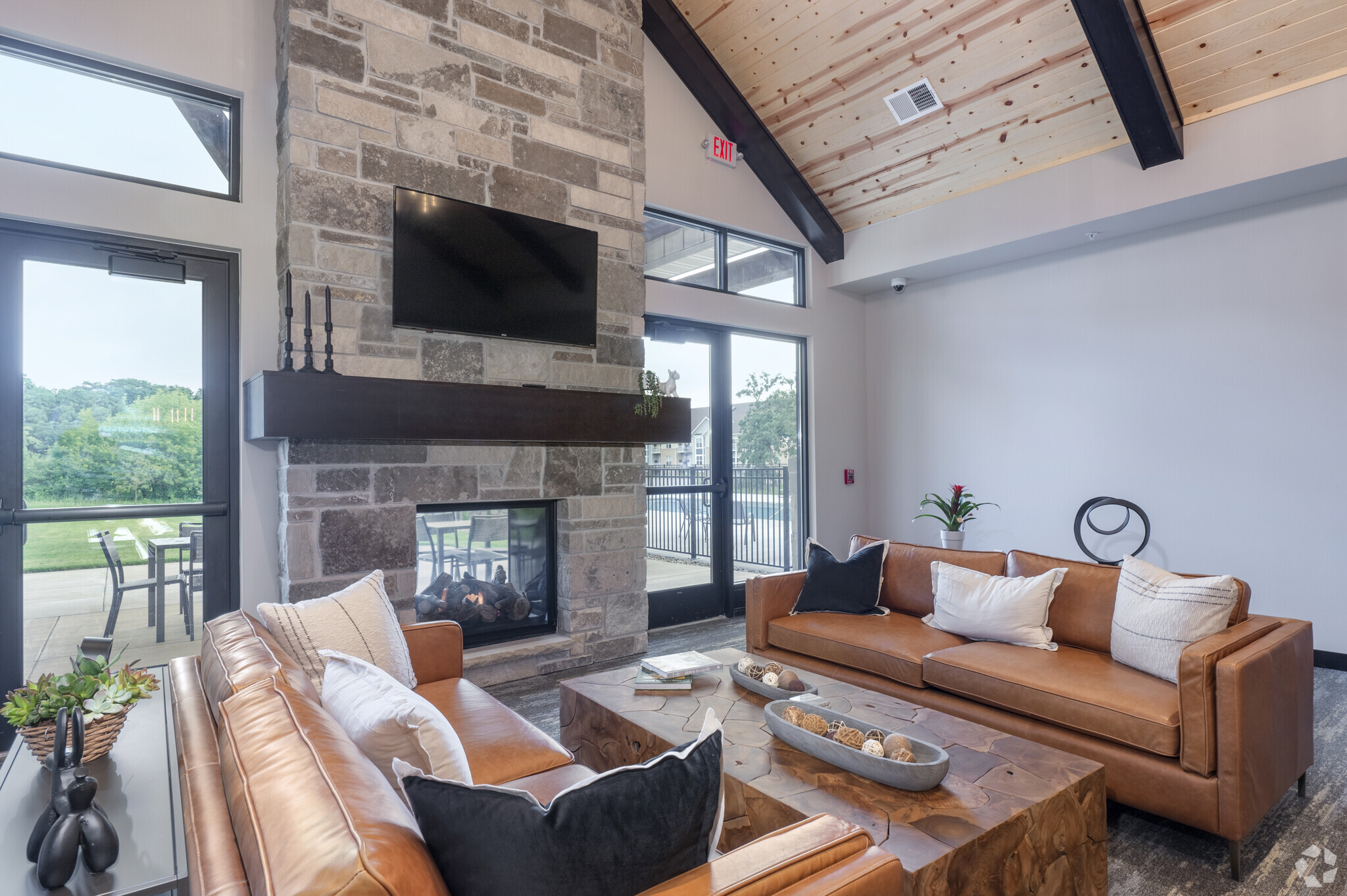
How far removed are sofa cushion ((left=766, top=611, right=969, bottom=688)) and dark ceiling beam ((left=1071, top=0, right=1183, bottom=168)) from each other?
269cm

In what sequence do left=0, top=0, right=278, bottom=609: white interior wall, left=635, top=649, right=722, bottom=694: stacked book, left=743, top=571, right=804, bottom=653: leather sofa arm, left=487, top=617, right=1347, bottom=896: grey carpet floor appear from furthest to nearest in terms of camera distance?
left=743, top=571, right=804, bottom=653: leather sofa arm, left=0, top=0, right=278, bottom=609: white interior wall, left=635, top=649, right=722, bottom=694: stacked book, left=487, top=617, right=1347, bottom=896: grey carpet floor

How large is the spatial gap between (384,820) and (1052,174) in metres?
5.02

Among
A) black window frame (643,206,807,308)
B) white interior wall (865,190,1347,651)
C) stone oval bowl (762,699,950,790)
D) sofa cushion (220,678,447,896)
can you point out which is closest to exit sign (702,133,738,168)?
black window frame (643,206,807,308)

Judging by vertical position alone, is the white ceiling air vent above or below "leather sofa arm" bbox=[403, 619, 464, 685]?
above

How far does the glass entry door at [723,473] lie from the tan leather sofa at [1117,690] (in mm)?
1783

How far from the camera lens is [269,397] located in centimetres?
294

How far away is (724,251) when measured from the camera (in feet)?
17.4

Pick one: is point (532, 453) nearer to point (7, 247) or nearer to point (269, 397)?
point (269, 397)

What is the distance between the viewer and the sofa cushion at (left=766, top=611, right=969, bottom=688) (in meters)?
2.94

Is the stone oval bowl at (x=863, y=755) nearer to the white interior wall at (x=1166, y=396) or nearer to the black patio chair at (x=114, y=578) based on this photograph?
the black patio chair at (x=114, y=578)

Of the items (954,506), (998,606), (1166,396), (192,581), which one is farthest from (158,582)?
(1166,396)

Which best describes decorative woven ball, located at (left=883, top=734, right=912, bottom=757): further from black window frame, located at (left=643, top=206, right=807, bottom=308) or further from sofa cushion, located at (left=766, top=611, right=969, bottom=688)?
black window frame, located at (left=643, top=206, right=807, bottom=308)

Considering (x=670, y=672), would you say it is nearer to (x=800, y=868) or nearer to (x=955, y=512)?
(x=800, y=868)

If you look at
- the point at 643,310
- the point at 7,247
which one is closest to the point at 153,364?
the point at 7,247
